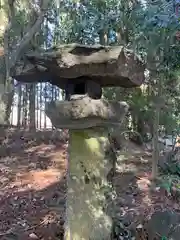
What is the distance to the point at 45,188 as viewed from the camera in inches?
182

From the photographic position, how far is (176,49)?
3.17 metres

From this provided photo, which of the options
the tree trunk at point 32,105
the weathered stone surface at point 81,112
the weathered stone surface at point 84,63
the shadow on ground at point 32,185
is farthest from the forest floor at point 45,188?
the tree trunk at point 32,105

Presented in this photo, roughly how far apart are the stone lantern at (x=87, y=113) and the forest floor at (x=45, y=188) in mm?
541

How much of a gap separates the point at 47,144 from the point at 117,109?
4669 mm

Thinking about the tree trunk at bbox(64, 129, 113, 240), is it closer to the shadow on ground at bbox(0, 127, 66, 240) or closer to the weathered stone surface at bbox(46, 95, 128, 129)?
the weathered stone surface at bbox(46, 95, 128, 129)

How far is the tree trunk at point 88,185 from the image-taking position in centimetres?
261

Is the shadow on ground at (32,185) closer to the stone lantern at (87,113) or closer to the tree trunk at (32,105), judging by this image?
the stone lantern at (87,113)

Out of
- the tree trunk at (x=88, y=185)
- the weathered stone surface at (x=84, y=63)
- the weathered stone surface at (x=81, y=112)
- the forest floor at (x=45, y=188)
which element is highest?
the weathered stone surface at (x=84, y=63)

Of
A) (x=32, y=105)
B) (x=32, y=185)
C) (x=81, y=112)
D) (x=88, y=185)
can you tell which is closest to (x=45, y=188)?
(x=32, y=185)

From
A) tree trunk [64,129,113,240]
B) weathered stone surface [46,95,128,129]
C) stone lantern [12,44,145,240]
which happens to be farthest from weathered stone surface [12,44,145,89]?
tree trunk [64,129,113,240]

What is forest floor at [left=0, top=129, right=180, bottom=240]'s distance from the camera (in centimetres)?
340

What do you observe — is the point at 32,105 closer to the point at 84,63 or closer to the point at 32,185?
the point at 32,185

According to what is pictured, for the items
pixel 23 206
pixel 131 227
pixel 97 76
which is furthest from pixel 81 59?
pixel 23 206

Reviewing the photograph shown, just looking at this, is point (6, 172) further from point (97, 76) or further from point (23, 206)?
point (97, 76)
